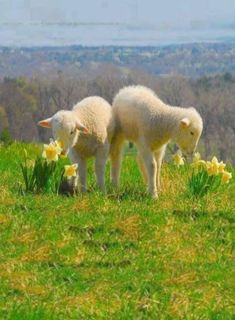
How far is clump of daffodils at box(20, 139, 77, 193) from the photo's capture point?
33.8 ft

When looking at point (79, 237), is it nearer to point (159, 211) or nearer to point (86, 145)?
point (159, 211)

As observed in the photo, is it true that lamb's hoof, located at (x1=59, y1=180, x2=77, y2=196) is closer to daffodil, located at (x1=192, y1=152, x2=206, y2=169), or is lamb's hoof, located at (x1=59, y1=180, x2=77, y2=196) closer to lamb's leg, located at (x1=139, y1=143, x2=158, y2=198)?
lamb's leg, located at (x1=139, y1=143, x2=158, y2=198)

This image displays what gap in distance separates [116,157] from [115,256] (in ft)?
13.0

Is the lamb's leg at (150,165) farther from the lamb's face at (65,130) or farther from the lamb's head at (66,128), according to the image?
the lamb's face at (65,130)

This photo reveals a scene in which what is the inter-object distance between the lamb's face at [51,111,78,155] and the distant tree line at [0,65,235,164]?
7946 centimetres

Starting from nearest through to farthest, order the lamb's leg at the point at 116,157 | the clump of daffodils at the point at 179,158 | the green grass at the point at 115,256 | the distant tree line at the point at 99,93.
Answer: the green grass at the point at 115,256 < the clump of daffodils at the point at 179,158 < the lamb's leg at the point at 116,157 < the distant tree line at the point at 99,93

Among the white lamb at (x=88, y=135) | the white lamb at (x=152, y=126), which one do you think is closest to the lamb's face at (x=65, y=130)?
the white lamb at (x=88, y=135)

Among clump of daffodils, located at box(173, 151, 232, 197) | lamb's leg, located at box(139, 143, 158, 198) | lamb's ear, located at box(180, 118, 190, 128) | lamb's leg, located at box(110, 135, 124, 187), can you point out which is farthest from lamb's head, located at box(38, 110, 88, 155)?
clump of daffodils, located at box(173, 151, 232, 197)

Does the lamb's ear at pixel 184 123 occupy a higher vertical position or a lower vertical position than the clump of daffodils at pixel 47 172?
higher

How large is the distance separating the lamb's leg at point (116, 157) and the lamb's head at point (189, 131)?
860mm

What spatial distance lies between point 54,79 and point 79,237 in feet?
357

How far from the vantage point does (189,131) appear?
11.5m

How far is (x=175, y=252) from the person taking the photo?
8305 millimetres

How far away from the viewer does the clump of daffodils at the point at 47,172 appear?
1030 centimetres
